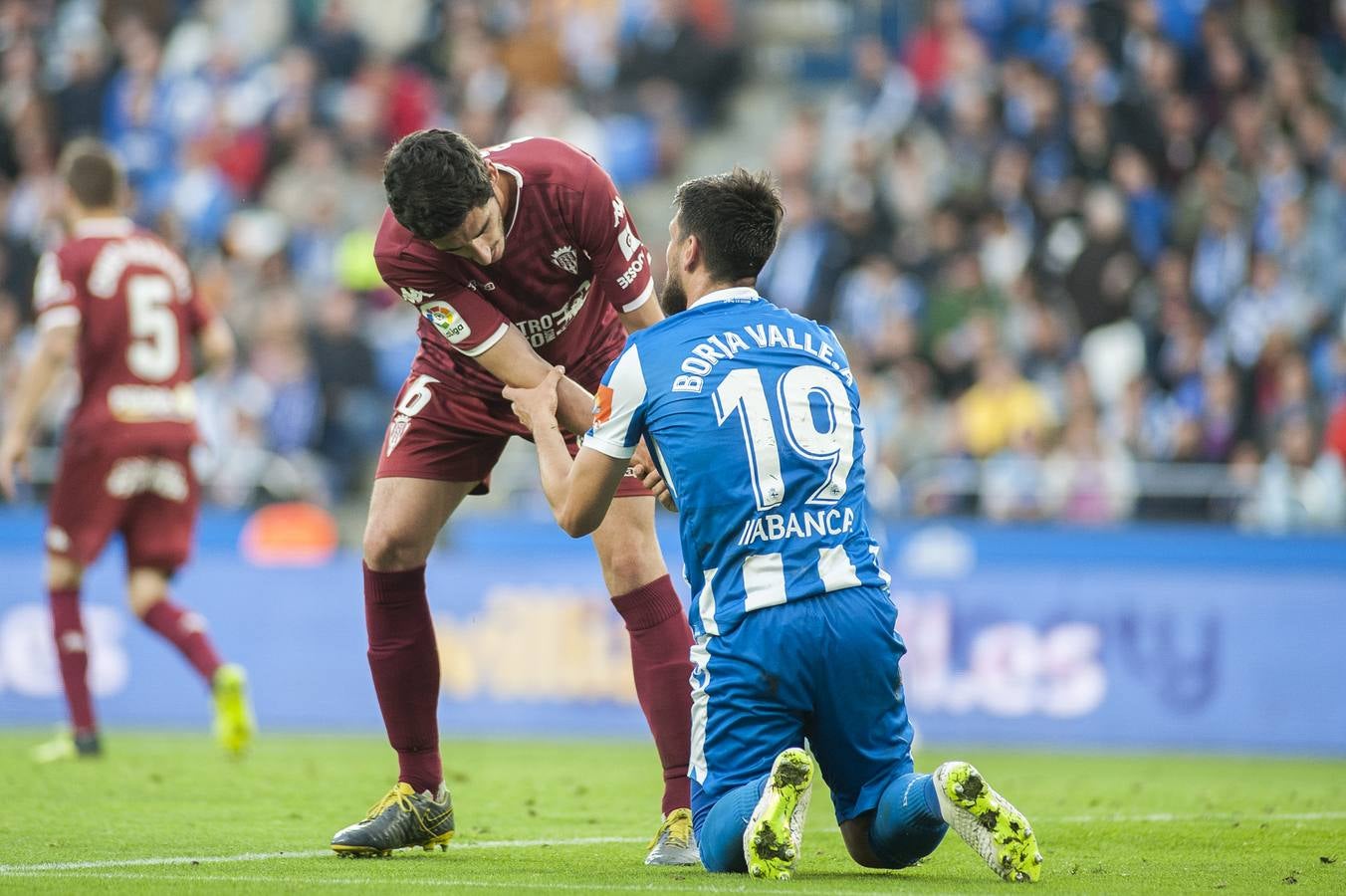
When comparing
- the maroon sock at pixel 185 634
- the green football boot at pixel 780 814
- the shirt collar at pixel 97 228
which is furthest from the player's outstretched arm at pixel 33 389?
the green football boot at pixel 780 814

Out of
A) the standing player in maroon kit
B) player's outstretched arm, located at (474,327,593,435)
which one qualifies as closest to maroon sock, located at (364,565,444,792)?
the standing player in maroon kit

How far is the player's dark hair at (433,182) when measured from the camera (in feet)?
18.6

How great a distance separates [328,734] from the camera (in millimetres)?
12625

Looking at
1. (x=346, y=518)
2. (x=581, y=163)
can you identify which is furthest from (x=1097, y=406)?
(x=581, y=163)

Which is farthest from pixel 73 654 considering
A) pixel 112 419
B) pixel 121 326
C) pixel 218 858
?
pixel 218 858

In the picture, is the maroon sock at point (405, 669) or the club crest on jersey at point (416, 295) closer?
the club crest on jersey at point (416, 295)

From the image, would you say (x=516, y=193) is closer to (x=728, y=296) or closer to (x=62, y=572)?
(x=728, y=296)

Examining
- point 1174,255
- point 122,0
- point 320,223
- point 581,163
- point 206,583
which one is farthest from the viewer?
point 122,0

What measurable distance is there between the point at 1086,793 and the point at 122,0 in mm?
15685

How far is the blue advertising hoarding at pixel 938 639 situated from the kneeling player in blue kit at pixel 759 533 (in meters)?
7.25

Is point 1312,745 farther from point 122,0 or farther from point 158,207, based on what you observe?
point 122,0

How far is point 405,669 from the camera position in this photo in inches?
254

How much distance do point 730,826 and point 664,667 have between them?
98 centimetres

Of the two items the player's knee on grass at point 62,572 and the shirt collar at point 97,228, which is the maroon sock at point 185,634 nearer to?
the player's knee on grass at point 62,572
